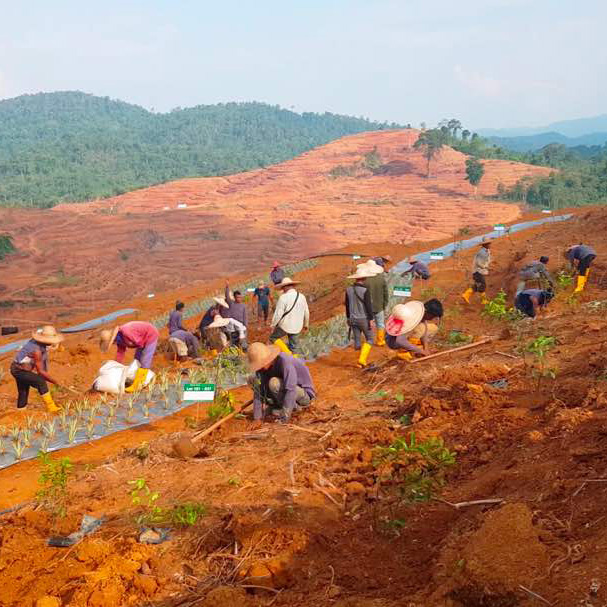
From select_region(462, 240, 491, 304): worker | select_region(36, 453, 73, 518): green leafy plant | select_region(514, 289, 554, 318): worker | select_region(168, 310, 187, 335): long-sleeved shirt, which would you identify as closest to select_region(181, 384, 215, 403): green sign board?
select_region(36, 453, 73, 518): green leafy plant

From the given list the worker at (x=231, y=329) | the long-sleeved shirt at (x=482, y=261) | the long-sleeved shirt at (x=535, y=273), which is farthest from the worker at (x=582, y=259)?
the worker at (x=231, y=329)

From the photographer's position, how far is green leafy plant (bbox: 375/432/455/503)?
12.6 feet

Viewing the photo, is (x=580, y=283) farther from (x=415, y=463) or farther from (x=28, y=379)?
(x=28, y=379)

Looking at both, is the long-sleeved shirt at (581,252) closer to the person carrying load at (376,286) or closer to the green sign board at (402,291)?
the green sign board at (402,291)

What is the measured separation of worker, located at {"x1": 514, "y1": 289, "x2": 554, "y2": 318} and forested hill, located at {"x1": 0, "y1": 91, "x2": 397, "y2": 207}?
49406 mm

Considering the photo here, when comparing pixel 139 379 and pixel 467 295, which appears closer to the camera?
pixel 139 379

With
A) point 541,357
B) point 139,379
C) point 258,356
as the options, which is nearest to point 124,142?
point 139,379

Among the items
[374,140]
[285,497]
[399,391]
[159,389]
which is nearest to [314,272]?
[159,389]

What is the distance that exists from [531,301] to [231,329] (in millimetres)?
4839

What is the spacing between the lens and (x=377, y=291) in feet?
27.6

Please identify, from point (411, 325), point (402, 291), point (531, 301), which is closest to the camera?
point (411, 325)

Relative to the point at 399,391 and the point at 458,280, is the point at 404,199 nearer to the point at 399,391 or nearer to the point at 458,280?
the point at 458,280

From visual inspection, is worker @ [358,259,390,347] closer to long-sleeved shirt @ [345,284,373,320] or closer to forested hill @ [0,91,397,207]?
long-sleeved shirt @ [345,284,373,320]

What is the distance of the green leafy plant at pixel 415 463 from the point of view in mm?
3850
